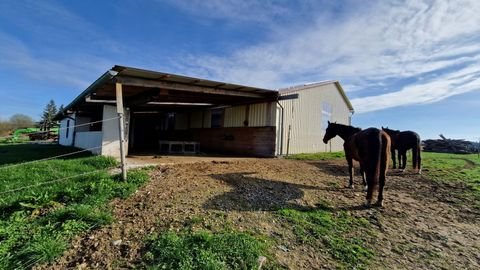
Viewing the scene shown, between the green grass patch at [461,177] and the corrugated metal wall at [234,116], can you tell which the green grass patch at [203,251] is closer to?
the green grass patch at [461,177]

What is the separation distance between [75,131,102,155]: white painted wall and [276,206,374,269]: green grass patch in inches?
258

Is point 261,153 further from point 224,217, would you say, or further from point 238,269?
point 238,269

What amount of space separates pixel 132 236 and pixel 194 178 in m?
2.50

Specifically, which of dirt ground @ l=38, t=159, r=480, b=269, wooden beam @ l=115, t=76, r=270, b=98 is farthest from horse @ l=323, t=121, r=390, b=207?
wooden beam @ l=115, t=76, r=270, b=98

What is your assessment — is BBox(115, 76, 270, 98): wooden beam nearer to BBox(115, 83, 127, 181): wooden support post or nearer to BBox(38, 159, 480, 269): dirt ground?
BBox(115, 83, 127, 181): wooden support post

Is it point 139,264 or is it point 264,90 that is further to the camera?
point 264,90

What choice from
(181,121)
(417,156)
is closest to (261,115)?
(417,156)

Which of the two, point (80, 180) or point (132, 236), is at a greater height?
point (80, 180)

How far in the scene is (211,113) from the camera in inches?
577

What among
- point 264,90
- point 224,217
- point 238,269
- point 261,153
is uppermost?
point 264,90

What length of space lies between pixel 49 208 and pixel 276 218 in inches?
152

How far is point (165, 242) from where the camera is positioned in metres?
3.38

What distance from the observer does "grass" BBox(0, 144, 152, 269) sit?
3.29 m

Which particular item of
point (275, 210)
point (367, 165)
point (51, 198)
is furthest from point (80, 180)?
point (367, 165)
